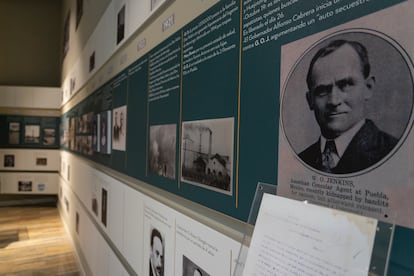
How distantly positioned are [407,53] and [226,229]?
829 millimetres

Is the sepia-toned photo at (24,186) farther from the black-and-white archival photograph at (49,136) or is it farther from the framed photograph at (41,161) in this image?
the black-and-white archival photograph at (49,136)

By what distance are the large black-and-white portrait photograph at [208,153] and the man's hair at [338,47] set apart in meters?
0.40

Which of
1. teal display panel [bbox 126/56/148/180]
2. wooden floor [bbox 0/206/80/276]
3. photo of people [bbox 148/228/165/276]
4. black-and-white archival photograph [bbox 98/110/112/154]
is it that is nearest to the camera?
photo of people [bbox 148/228/165/276]

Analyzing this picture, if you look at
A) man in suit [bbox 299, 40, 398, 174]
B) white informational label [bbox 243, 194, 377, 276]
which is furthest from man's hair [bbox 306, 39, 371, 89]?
white informational label [bbox 243, 194, 377, 276]

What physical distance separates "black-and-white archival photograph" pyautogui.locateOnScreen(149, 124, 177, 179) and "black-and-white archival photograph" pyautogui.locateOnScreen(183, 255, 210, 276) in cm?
41

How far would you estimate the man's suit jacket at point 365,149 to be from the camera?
697 mm

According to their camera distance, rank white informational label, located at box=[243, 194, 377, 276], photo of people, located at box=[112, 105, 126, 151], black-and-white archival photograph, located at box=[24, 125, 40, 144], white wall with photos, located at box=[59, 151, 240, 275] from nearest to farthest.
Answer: white informational label, located at box=[243, 194, 377, 276] → white wall with photos, located at box=[59, 151, 240, 275] → photo of people, located at box=[112, 105, 126, 151] → black-and-white archival photograph, located at box=[24, 125, 40, 144]

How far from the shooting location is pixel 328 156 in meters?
0.82

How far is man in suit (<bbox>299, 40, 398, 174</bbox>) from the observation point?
727 mm

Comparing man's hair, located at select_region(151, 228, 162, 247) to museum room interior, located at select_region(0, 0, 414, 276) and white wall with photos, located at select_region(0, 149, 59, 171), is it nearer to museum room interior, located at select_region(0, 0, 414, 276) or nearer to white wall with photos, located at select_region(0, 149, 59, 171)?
museum room interior, located at select_region(0, 0, 414, 276)

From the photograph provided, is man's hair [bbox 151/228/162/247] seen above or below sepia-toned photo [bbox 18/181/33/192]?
above

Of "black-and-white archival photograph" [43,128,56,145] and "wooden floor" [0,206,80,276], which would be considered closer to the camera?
"wooden floor" [0,206,80,276]

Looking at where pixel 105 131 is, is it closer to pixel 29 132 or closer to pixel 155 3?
pixel 155 3

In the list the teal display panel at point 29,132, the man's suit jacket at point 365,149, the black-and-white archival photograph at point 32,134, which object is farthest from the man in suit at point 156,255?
the black-and-white archival photograph at point 32,134
